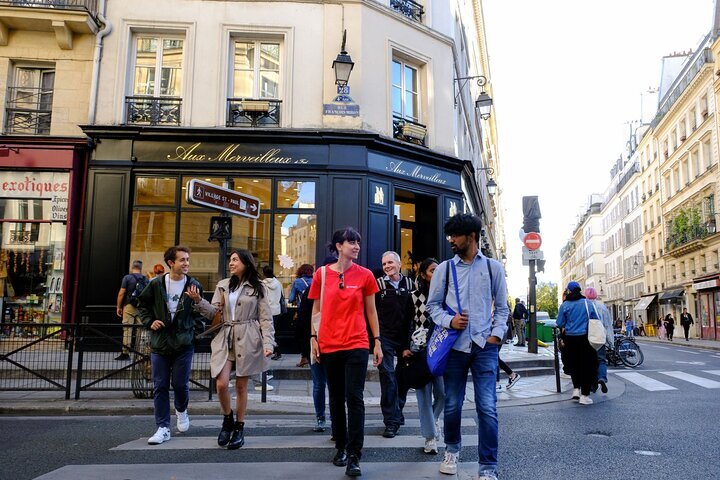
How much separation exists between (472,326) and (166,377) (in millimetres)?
2982

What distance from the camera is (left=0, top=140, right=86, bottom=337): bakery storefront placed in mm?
12602

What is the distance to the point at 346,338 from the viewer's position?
14.4 feet

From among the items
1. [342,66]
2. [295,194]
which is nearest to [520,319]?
[295,194]

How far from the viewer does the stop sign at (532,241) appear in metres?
13.9

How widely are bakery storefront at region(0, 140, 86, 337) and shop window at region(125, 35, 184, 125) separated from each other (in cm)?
151

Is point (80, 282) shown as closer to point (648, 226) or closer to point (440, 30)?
point (440, 30)

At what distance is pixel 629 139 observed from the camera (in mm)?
64875

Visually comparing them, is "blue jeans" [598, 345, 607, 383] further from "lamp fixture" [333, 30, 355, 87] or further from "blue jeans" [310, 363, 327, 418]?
"lamp fixture" [333, 30, 355, 87]

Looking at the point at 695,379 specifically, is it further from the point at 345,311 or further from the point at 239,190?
the point at 239,190

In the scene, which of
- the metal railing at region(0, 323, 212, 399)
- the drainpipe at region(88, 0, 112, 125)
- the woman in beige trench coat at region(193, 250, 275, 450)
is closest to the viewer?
the woman in beige trench coat at region(193, 250, 275, 450)

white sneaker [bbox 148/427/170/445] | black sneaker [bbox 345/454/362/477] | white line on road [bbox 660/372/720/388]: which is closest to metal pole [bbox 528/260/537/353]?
white line on road [bbox 660/372/720/388]

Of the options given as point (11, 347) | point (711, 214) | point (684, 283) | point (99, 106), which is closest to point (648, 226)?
point (684, 283)

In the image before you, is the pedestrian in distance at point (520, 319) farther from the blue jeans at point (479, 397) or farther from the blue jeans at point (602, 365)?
the blue jeans at point (479, 397)

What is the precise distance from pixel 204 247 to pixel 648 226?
167 feet
